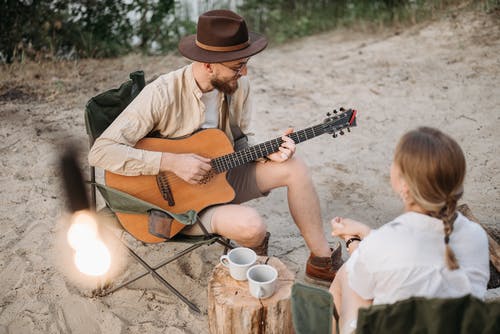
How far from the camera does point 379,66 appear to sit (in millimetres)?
6438

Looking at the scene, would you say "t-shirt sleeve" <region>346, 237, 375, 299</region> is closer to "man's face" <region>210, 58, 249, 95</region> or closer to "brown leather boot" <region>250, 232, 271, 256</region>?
"brown leather boot" <region>250, 232, 271, 256</region>

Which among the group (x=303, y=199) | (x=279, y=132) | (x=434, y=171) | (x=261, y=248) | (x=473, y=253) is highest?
(x=434, y=171)

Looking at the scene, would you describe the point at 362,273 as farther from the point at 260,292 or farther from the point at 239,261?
the point at 239,261

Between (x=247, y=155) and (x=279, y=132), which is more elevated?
(x=247, y=155)

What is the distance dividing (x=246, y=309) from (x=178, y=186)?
97cm

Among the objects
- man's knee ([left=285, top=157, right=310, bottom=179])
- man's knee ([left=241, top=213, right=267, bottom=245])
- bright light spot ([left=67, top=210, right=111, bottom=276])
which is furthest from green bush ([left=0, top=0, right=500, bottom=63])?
man's knee ([left=241, top=213, right=267, bottom=245])

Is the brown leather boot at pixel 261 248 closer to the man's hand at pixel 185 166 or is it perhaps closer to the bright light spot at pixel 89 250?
the man's hand at pixel 185 166

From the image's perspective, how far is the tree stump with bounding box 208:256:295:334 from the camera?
Answer: 2.48 meters

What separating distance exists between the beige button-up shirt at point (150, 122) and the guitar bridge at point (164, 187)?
8cm

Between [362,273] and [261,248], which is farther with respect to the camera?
[261,248]

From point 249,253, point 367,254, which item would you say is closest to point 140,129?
point 249,253

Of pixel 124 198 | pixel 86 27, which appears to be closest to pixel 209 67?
pixel 124 198

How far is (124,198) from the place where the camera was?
2.87m

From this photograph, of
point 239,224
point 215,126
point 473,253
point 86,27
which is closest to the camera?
point 473,253
